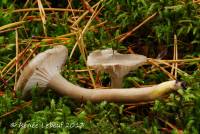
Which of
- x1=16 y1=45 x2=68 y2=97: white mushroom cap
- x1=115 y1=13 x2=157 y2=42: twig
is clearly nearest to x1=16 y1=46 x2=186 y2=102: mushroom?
x1=16 y1=45 x2=68 y2=97: white mushroom cap

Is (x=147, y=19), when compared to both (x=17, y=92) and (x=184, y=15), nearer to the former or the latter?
(x=184, y=15)

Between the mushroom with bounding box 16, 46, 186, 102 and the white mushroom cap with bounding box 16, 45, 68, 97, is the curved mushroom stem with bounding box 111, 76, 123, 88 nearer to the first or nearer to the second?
the mushroom with bounding box 16, 46, 186, 102

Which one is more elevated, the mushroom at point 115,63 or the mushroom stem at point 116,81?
the mushroom at point 115,63

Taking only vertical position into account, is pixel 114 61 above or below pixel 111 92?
above

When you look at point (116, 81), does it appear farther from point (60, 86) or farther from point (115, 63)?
point (60, 86)

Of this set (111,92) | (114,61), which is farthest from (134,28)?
(111,92)

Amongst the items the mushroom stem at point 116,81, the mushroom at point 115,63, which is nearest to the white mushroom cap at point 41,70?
the mushroom at point 115,63

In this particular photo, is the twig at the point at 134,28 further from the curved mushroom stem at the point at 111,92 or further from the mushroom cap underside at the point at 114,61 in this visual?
the curved mushroom stem at the point at 111,92
